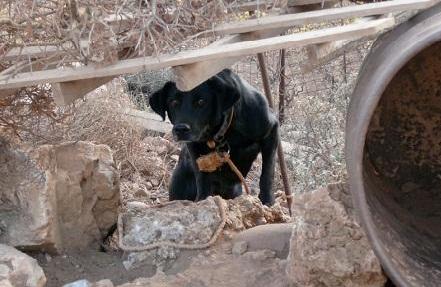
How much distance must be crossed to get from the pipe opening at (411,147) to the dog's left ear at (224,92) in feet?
6.32

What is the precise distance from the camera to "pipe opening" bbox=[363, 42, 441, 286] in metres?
3.42

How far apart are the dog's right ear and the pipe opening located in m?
2.24

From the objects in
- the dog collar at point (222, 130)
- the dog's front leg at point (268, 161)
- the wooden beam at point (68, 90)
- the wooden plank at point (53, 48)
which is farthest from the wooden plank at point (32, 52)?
the dog's front leg at point (268, 161)

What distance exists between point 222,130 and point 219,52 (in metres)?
2.45

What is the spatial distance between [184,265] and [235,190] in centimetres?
219

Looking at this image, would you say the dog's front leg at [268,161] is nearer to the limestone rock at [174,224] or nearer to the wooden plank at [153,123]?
the limestone rock at [174,224]

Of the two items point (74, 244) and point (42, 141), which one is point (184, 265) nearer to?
point (74, 244)

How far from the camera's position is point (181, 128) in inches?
208

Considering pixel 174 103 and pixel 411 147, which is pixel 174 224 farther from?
pixel 174 103

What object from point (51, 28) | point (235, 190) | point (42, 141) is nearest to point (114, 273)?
point (51, 28)

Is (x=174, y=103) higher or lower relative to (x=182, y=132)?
higher

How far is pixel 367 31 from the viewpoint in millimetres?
3021

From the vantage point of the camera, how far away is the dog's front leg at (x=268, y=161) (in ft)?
18.8

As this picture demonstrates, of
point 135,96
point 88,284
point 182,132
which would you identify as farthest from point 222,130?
point 135,96
